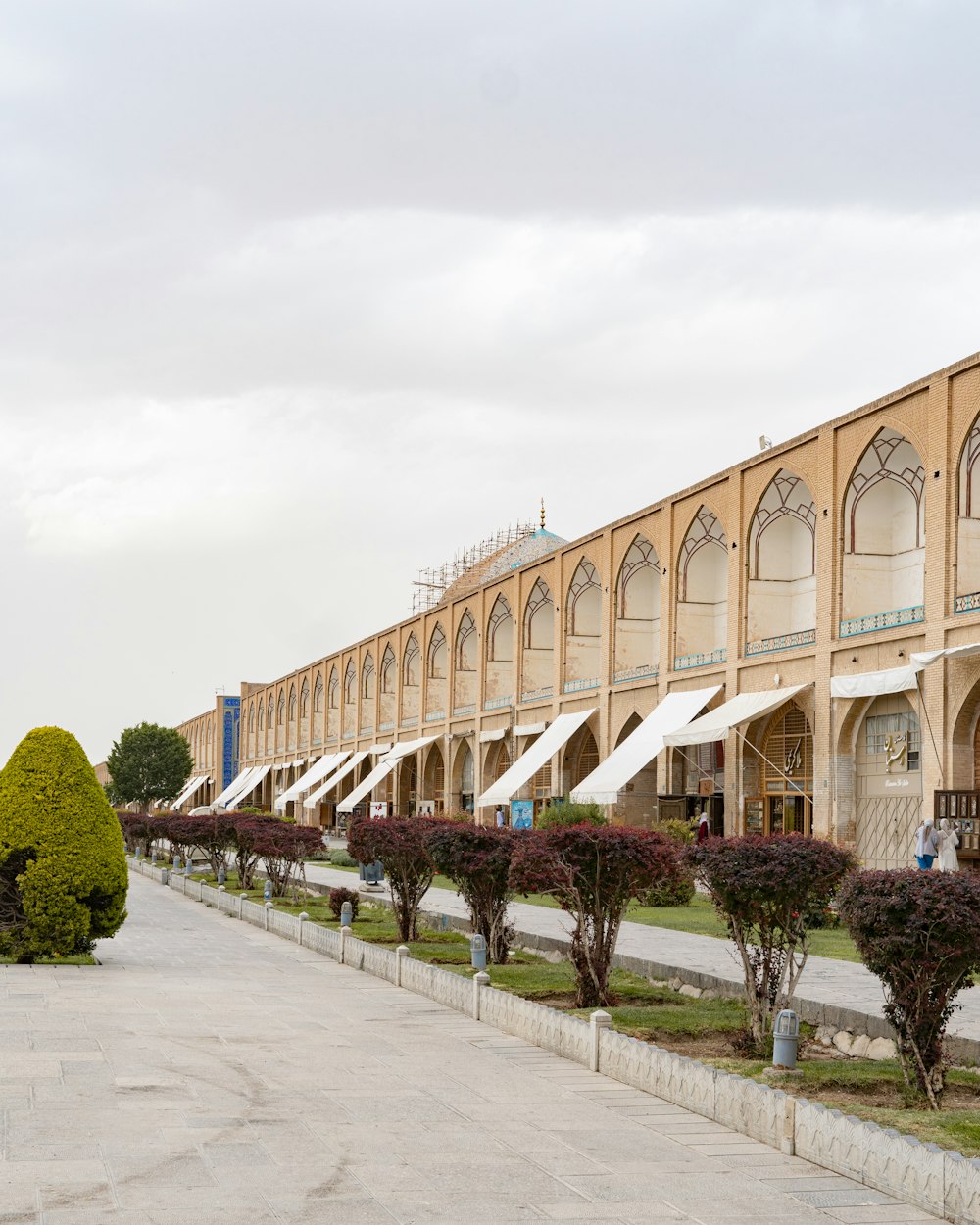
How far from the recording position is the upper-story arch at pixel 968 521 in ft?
69.3

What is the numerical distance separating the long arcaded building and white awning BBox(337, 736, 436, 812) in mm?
2032

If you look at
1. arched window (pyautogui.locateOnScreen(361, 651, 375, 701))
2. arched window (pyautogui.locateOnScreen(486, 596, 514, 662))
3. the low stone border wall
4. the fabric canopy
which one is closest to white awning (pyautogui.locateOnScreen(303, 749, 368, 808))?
arched window (pyautogui.locateOnScreen(361, 651, 375, 701))

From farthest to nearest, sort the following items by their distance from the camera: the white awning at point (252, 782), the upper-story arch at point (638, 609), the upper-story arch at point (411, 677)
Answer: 1. the white awning at point (252, 782)
2. the upper-story arch at point (411, 677)
3. the upper-story arch at point (638, 609)

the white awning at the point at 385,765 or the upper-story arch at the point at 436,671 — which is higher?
the upper-story arch at the point at 436,671

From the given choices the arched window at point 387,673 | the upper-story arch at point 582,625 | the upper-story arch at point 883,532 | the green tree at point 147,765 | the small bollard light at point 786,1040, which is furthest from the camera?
the green tree at point 147,765

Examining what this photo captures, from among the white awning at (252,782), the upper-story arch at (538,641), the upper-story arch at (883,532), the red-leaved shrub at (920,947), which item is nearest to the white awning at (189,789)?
the white awning at (252,782)

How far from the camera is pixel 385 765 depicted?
49.3 meters

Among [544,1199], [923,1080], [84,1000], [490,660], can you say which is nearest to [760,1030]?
[923,1080]

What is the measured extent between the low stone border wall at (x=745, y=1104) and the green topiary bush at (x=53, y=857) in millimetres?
3710

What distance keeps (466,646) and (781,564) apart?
63.9 feet

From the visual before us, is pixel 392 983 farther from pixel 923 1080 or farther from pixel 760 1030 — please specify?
pixel 923 1080

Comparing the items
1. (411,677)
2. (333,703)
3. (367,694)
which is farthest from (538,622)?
(333,703)

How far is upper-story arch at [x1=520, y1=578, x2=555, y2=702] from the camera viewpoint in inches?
1555

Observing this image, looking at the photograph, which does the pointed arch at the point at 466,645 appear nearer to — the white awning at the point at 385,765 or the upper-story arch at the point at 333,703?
the white awning at the point at 385,765
